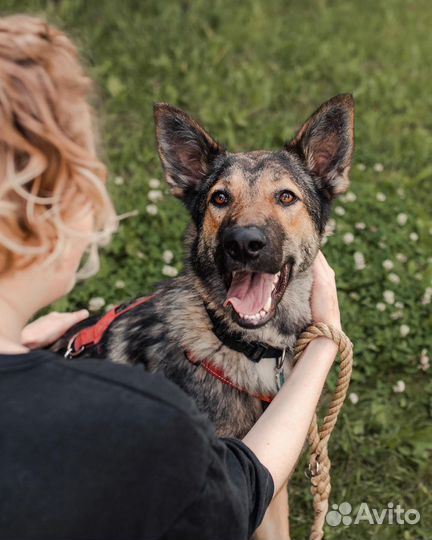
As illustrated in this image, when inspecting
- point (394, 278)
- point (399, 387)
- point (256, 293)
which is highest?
point (256, 293)

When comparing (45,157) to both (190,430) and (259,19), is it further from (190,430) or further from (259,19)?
(259,19)

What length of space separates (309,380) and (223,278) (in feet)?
2.62

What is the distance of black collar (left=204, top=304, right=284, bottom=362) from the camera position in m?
2.80

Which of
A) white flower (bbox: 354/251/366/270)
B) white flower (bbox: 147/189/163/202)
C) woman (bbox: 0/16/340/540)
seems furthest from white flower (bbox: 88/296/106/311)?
woman (bbox: 0/16/340/540)

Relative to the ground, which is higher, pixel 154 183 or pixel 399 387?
pixel 154 183

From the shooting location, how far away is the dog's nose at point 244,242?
2.61 meters

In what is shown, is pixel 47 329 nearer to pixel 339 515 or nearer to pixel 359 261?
pixel 339 515

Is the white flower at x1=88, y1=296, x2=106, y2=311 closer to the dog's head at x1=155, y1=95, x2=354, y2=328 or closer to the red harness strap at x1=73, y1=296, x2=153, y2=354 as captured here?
the red harness strap at x1=73, y1=296, x2=153, y2=354

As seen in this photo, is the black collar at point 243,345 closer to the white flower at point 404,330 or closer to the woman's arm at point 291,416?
the woman's arm at point 291,416

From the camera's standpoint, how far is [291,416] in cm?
212

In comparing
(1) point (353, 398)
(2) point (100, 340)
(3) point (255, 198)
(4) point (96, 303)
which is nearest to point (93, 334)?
(2) point (100, 340)

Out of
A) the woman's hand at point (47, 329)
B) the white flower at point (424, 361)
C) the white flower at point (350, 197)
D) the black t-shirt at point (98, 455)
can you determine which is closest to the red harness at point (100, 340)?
the woman's hand at point (47, 329)

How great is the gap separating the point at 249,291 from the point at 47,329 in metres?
1.10

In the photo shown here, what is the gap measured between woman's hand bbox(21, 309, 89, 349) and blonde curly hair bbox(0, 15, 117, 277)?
1.41m
